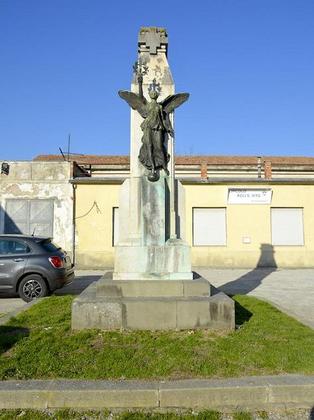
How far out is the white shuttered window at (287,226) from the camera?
62.3 ft

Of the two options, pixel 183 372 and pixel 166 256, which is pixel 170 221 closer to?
pixel 166 256

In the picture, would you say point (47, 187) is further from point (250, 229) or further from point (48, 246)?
point (250, 229)

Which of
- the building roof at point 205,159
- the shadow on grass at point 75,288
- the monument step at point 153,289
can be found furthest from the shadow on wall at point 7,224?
the monument step at point 153,289

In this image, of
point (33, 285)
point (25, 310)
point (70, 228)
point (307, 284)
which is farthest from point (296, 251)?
point (25, 310)

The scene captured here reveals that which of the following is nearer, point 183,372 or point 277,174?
point 183,372

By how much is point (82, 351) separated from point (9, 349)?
2.94ft

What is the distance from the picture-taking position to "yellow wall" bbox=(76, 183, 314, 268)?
18438 millimetres

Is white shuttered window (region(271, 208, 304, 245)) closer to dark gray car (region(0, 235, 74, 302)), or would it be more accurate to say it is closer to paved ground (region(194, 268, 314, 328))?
paved ground (region(194, 268, 314, 328))

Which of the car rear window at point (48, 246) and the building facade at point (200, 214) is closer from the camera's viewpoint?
the car rear window at point (48, 246)

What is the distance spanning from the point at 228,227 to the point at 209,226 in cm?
91

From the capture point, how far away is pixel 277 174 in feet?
80.5

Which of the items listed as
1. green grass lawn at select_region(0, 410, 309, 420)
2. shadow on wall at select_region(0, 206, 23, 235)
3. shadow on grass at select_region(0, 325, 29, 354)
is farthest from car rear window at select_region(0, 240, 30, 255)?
shadow on wall at select_region(0, 206, 23, 235)

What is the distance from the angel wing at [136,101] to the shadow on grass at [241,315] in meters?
3.66

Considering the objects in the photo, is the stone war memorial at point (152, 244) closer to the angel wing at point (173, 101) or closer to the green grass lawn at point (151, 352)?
the angel wing at point (173, 101)
